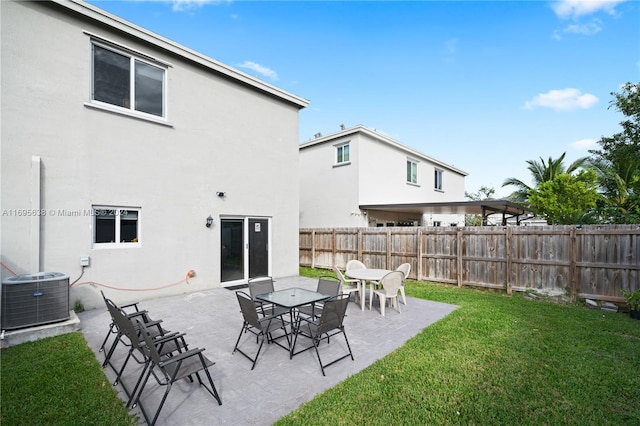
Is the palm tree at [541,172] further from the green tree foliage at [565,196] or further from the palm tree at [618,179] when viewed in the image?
the green tree foliage at [565,196]

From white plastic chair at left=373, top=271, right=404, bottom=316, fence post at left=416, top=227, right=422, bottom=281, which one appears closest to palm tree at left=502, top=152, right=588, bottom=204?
fence post at left=416, top=227, right=422, bottom=281

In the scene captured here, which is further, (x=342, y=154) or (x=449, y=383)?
(x=342, y=154)

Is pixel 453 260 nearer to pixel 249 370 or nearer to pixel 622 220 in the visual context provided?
pixel 622 220

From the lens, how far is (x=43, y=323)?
5.00 metres

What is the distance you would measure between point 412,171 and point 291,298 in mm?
15186

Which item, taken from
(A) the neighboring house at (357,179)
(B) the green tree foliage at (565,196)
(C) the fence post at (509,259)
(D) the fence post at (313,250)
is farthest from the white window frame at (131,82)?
(B) the green tree foliage at (565,196)

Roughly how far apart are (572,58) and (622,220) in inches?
233

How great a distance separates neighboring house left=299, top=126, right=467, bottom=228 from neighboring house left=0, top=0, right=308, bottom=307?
16.8ft

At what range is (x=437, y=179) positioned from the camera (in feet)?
68.2

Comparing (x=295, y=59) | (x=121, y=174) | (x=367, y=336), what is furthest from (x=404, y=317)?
(x=295, y=59)

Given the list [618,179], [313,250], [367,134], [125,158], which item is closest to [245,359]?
[125,158]

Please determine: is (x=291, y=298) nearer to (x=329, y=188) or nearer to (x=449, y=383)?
(x=449, y=383)

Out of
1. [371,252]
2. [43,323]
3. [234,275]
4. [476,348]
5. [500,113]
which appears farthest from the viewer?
[500,113]

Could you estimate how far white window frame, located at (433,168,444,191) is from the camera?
66.8 feet
